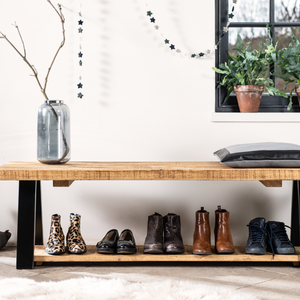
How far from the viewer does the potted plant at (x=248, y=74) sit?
203 cm

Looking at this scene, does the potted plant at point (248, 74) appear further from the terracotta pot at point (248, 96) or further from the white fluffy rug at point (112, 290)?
the white fluffy rug at point (112, 290)

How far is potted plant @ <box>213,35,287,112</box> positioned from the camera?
2025 millimetres

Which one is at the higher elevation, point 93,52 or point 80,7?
point 80,7

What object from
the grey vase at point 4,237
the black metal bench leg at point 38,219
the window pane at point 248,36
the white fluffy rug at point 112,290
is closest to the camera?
the white fluffy rug at point 112,290

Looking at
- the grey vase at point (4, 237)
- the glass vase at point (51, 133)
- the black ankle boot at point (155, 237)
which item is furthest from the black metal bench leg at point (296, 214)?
the grey vase at point (4, 237)

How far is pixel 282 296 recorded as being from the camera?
4.47ft

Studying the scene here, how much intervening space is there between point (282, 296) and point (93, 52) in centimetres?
165

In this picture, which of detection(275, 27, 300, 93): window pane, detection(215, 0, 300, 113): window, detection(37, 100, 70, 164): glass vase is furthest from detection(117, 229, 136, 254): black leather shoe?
detection(275, 27, 300, 93): window pane

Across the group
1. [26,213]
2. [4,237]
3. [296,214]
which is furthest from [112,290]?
[296,214]

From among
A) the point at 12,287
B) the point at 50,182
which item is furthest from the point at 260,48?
the point at 12,287

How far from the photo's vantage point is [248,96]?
2031mm

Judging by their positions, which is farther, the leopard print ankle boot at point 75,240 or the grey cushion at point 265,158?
the leopard print ankle boot at point 75,240

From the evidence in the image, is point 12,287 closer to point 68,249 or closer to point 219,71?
point 68,249

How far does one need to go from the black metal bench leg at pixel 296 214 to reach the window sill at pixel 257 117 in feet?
1.51
